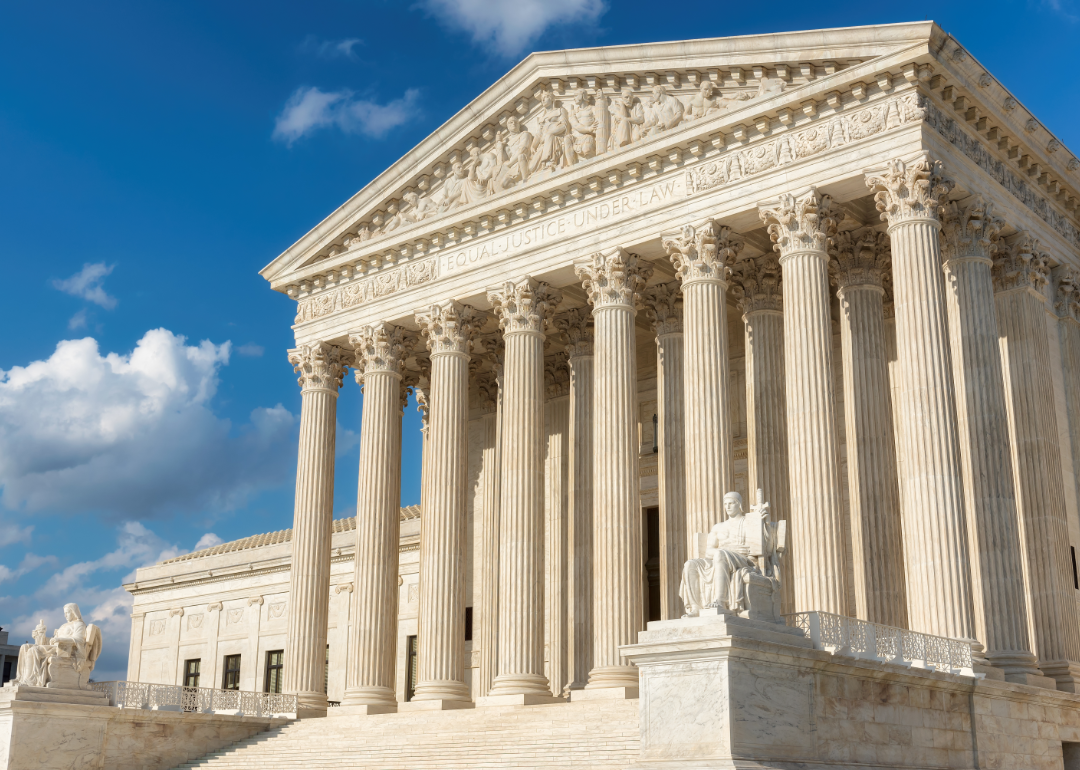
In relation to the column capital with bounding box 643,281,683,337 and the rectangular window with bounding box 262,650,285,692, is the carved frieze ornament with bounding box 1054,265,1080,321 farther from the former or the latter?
the rectangular window with bounding box 262,650,285,692

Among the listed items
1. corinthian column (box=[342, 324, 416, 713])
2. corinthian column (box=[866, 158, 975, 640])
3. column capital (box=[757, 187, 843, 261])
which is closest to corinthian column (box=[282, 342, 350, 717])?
corinthian column (box=[342, 324, 416, 713])

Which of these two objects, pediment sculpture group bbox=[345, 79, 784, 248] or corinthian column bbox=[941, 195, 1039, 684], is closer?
corinthian column bbox=[941, 195, 1039, 684]

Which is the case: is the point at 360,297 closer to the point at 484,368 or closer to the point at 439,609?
the point at 484,368

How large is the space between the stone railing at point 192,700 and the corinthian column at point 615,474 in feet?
33.8

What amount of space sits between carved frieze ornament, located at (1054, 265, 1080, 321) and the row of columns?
1.18ft

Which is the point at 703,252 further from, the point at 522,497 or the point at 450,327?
the point at 450,327

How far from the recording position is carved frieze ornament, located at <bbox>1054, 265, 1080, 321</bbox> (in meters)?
34.4

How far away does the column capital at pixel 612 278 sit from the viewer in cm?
3447

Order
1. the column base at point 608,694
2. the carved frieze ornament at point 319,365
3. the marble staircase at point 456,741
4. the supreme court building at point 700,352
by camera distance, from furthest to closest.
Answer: the carved frieze ornament at point 319,365 → the column base at point 608,694 → the supreme court building at point 700,352 → the marble staircase at point 456,741

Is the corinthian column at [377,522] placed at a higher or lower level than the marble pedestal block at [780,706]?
higher

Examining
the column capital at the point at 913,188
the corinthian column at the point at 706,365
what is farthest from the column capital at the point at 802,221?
the corinthian column at the point at 706,365

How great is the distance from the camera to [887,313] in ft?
119

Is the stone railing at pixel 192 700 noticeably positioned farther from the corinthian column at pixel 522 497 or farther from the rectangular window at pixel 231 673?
the rectangular window at pixel 231 673

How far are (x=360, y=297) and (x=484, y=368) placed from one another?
6.10 m
